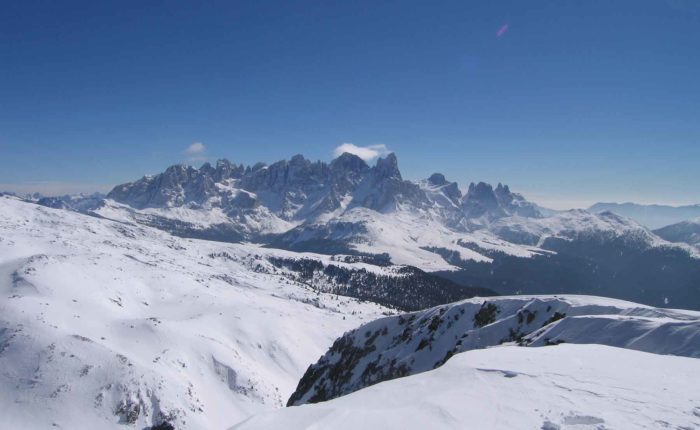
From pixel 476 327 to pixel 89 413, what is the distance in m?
71.6

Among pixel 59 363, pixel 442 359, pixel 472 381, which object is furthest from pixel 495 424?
pixel 59 363

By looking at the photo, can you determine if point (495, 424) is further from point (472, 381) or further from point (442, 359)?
point (442, 359)

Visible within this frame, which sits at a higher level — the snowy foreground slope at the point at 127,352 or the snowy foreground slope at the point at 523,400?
the snowy foreground slope at the point at 523,400

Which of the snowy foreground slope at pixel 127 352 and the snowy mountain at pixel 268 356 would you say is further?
the snowy foreground slope at pixel 127 352

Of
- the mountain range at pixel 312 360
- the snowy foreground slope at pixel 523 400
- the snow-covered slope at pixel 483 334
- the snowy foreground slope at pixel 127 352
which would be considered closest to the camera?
the snowy foreground slope at pixel 523 400

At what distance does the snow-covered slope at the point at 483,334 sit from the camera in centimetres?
3981

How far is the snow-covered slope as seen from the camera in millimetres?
39812

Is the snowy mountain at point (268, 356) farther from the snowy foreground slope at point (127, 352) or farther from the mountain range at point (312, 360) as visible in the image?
the snowy foreground slope at point (127, 352)

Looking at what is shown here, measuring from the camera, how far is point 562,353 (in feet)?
99.5

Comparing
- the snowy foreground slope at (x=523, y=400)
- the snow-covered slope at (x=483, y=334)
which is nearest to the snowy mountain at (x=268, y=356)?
the snowy foreground slope at (x=523, y=400)

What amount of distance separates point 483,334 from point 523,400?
4625 centimetres

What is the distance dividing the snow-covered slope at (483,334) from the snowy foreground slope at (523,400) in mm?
13541

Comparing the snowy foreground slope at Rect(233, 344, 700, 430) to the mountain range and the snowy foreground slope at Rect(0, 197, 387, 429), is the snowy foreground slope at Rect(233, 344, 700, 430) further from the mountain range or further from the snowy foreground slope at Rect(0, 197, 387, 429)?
the snowy foreground slope at Rect(0, 197, 387, 429)

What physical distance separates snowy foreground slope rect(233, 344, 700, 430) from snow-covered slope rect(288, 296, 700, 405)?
1354 centimetres
